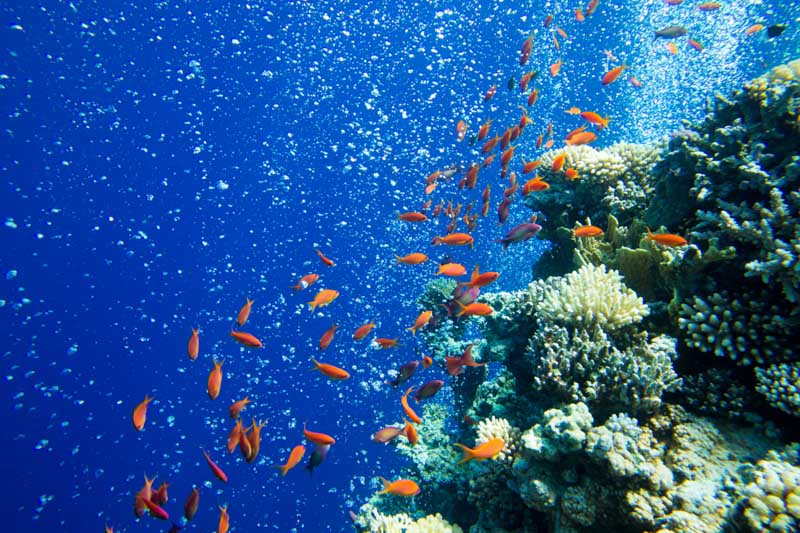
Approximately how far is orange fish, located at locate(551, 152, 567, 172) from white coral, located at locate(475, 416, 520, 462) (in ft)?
12.9

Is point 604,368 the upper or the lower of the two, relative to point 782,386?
upper

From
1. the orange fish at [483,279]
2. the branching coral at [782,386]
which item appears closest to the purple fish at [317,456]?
the orange fish at [483,279]

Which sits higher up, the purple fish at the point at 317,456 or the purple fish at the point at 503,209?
the purple fish at the point at 503,209

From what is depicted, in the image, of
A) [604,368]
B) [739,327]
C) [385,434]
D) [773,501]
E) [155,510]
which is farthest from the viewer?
[385,434]

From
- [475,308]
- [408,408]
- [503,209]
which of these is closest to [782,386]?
[475,308]

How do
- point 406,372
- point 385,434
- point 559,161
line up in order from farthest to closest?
point 559,161 < point 406,372 < point 385,434

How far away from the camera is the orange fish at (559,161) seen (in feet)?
20.3

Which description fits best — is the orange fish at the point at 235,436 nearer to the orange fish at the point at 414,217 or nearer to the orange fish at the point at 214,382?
the orange fish at the point at 214,382

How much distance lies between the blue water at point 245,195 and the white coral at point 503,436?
2434cm

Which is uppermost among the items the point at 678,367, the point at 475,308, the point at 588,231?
the point at 588,231

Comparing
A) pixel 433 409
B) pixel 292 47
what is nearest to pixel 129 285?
pixel 292 47

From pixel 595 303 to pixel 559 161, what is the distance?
2.82 metres

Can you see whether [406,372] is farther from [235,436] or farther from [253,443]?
[235,436]

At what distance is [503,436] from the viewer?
430 centimetres
